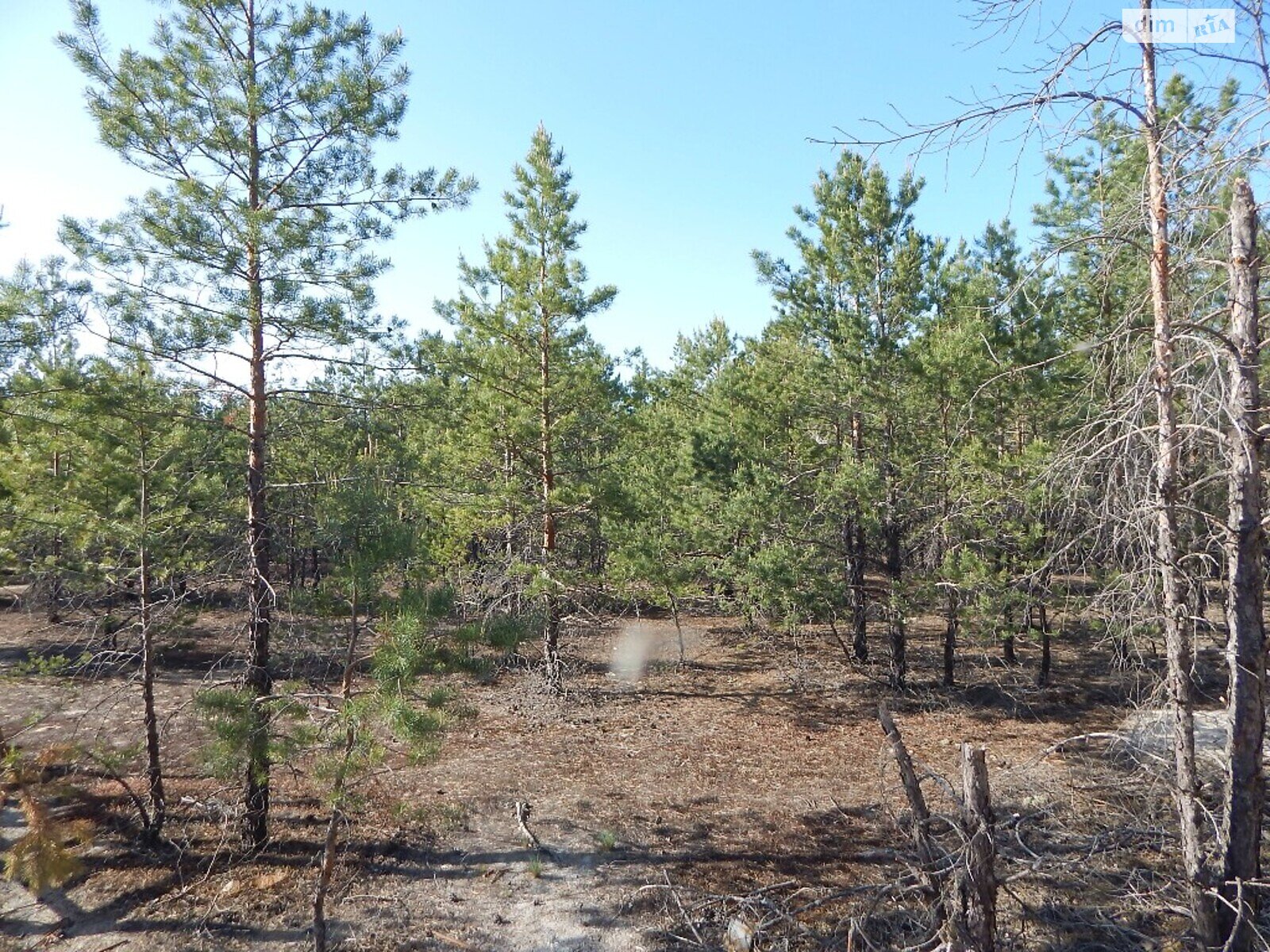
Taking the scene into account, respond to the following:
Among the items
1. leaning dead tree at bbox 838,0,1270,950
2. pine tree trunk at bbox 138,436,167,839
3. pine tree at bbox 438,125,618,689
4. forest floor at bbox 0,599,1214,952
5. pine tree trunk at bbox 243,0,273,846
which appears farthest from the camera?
pine tree at bbox 438,125,618,689

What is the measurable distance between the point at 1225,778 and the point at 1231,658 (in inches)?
31.0

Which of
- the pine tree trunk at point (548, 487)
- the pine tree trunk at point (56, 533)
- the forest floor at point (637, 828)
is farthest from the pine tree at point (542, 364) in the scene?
the pine tree trunk at point (56, 533)

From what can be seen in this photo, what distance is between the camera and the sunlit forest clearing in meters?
4.49

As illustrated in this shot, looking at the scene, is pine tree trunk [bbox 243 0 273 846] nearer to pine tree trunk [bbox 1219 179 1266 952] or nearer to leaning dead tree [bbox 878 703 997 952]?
leaning dead tree [bbox 878 703 997 952]

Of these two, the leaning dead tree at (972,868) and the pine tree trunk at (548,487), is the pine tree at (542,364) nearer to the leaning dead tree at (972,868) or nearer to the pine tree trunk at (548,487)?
the pine tree trunk at (548,487)

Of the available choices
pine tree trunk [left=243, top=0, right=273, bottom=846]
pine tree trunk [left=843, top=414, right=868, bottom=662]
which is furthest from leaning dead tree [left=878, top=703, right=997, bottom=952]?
pine tree trunk [left=843, top=414, right=868, bottom=662]

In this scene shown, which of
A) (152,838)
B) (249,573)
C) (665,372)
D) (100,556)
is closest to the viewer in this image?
(249,573)

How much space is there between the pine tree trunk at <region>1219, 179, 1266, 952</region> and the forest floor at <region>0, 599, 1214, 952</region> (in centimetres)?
54

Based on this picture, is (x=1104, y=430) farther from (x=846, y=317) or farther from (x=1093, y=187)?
(x=1093, y=187)

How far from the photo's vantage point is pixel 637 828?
27.4ft

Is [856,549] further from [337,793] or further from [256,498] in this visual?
[337,793]

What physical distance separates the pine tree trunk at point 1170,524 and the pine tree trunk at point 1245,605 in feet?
0.52

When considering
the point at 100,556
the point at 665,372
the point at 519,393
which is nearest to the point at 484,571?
the point at 519,393

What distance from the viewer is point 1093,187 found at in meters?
11.7
